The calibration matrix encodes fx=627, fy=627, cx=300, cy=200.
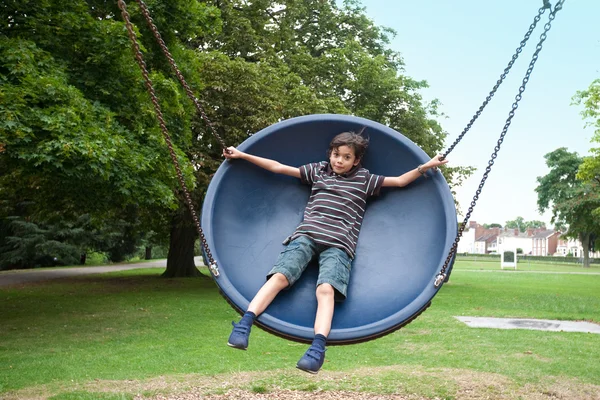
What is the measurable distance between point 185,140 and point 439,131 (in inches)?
426

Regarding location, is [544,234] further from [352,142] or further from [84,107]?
[352,142]

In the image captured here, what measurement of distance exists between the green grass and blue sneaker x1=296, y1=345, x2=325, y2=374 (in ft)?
10.3

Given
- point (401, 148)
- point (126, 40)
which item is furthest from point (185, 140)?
point (401, 148)

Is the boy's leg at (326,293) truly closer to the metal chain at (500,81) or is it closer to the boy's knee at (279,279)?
the boy's knee at (279,279)

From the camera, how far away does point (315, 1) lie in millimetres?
19391

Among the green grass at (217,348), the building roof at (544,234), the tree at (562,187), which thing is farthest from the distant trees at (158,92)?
the building roof at (544,234)

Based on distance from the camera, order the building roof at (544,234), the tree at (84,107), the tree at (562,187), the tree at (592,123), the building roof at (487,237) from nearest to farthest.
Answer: the tree at (84,107) < the tree at (592,123) < the tree at (562,187) < the building roof at (544,234) < the building roof at (487,237)

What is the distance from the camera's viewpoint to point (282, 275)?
3.08 meters

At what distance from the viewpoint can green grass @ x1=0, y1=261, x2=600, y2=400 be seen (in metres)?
6.27

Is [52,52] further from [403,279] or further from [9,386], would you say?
[403,279]

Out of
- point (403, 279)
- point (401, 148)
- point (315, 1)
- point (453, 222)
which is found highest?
point (315, 1)

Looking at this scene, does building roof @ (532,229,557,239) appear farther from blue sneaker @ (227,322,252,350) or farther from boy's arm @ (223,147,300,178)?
blue sneaker @ (227,322,252,350)

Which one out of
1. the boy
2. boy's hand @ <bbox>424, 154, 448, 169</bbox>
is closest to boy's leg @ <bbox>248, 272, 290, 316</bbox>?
the boy

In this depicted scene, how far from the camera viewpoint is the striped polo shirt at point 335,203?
3.29 metres
